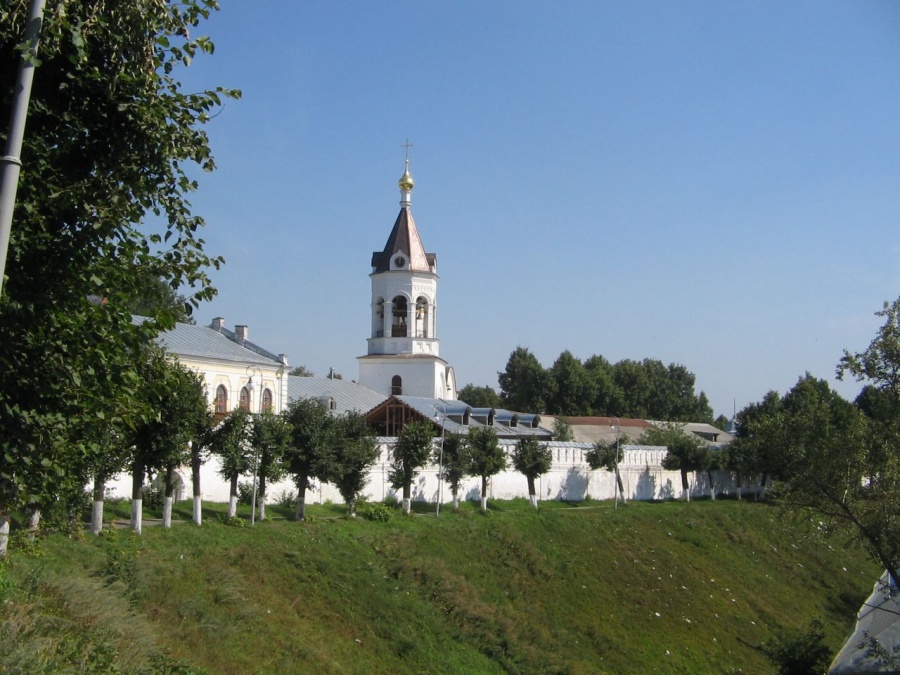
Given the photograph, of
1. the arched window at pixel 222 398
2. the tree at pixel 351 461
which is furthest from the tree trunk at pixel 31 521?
the arched window at pixel 222 398

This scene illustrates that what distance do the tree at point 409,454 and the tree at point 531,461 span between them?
283 inches

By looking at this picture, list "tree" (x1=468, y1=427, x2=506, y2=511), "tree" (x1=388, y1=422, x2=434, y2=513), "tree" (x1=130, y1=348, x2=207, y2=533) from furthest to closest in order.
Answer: "tree" (x1=468, y1=427, x2=506, y2=511)
"tree" (x1=388, y1=422, x2=434, y2=513)
"tree" (x1=130, y1=348, x2=207, y2=533)

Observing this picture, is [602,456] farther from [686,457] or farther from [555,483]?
[686,457]

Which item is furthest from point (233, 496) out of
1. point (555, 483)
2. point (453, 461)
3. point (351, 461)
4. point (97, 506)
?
point (555, 483)

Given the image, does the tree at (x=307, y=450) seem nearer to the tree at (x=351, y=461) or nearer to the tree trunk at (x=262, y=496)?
the tree at (x=351, y=461)

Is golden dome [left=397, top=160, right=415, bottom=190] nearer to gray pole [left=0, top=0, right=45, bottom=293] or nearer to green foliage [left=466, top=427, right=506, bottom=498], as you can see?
green foliage [left=466, top=427, right=506, bottom=498]

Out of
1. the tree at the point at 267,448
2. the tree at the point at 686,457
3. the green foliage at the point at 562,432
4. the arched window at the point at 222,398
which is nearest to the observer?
the tree at the point at 267,448

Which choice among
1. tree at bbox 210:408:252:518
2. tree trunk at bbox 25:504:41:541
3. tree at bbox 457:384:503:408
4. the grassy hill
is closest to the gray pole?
the grassy hill

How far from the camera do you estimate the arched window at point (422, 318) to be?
56.4 metres

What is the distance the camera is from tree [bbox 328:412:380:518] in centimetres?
3141

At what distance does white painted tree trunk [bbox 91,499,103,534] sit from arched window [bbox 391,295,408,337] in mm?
33924

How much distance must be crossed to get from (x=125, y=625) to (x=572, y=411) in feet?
266

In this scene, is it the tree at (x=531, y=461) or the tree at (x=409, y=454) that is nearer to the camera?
the tree at (x=409, y=454)

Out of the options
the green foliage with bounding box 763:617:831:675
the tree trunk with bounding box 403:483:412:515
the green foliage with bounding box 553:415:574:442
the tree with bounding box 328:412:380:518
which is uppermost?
the green foliage with bounding box 553:415:574:442
